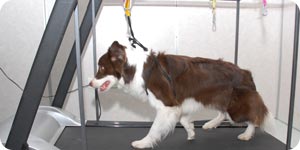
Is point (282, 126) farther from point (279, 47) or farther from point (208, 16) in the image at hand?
point (208, 16)

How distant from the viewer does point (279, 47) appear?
274 cm

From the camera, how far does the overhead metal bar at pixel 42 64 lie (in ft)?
4.83

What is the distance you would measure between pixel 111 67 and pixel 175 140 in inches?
26.6

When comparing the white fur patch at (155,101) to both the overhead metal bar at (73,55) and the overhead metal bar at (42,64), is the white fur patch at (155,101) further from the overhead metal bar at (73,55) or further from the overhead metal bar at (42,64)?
the overhead metal bar at (73,55)

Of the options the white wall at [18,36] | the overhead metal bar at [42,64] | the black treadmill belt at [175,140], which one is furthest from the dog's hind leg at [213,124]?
the white wall at [18,36]

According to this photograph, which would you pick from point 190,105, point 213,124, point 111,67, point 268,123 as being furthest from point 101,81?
point 268,123

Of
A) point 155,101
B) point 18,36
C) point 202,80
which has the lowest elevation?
point 155,101

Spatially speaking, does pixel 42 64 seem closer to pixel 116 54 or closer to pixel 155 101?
pixel 116 54

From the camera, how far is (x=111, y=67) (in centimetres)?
188

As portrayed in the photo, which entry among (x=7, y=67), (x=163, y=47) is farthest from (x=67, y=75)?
(x=163, y=47)

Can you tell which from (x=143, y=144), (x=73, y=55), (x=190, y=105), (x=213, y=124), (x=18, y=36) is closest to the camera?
(x=143, y=144)

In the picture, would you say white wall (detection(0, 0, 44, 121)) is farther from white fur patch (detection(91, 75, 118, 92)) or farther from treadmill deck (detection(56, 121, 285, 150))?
white fur patch (detection(91, 75, 118, 92))

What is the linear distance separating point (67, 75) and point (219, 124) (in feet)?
4.32

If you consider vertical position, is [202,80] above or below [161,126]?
above
